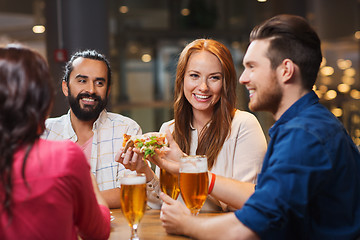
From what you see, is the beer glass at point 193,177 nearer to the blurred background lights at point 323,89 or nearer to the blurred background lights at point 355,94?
the blurred background lights at point 323,89

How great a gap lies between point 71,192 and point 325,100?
649 centimetres

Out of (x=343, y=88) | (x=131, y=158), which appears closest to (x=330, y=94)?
(x=343, y=88)

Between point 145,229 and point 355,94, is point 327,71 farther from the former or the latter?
point 145,229

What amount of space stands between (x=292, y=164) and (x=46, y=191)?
2.40 feet

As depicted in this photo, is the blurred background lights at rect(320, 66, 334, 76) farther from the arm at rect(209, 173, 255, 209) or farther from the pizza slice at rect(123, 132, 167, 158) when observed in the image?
the pizza slice at rect(123, 132, 167, 158)

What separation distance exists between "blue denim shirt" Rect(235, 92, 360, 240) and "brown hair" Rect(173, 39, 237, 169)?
0.79 m

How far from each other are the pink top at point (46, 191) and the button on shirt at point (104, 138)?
51.9 inches

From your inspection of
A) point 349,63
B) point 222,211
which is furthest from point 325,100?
point 222,211

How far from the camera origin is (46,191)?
114 cm

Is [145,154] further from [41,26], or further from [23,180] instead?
[41,26]

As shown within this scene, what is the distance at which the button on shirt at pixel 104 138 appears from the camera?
2.59 metres

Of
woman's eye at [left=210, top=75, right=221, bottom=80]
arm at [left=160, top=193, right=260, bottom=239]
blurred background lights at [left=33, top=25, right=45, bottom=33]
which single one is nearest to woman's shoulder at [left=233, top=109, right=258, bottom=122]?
woman's eye at [left=210, top=75, right=221, bottom=80]

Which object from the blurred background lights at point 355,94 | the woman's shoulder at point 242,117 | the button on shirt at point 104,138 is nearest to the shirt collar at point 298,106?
the woman's shoulder at point 242,117

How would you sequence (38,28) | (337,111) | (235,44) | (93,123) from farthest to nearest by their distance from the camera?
(235,44), (337,111), (38,28), (93,123)
